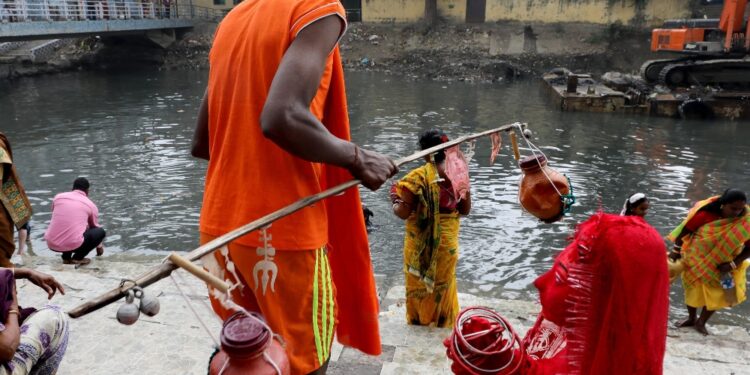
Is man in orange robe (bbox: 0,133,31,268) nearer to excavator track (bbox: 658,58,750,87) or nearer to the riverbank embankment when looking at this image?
excavator track (bbox: 658,58,750,87)

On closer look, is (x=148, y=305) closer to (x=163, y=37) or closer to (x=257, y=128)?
(x=257, y=128)

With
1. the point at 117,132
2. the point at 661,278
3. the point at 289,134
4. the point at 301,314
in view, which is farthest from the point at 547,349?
the point at 117,132

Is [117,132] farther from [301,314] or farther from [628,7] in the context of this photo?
[628,7]

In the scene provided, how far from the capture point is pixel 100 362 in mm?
3467

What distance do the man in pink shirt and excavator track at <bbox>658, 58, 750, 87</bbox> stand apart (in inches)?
756

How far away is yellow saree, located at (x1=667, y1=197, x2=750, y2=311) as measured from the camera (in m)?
4.84

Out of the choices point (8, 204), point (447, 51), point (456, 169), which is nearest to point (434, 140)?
point (456, 169)

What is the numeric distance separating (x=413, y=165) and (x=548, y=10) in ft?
76.5

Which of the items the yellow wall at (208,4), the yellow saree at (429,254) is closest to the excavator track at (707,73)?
the yellow saree at (429,254)

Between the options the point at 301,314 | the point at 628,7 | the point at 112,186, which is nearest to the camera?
the point at 301,314

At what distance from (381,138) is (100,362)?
11318mm

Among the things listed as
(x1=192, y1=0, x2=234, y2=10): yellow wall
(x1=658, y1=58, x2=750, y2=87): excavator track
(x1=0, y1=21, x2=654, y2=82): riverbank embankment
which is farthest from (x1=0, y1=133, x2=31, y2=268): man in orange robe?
(x1=192, y1=0, x2=234, y2=10): yellow wall

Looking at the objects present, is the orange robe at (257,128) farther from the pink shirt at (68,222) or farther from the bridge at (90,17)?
the bridge at (90,17)

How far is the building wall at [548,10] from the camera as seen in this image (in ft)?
96.0
